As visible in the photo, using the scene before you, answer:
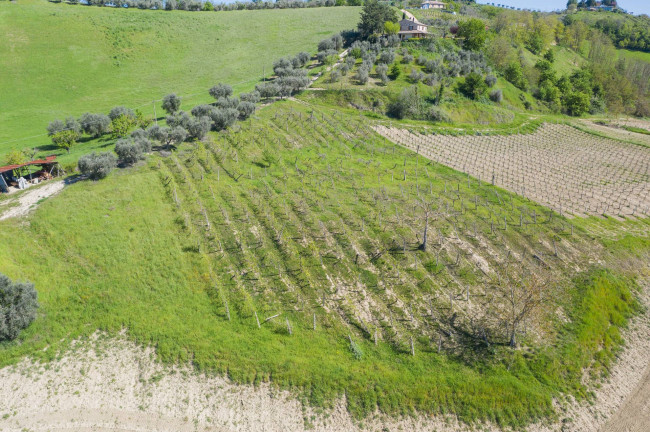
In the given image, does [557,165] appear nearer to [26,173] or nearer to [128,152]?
[128,152]

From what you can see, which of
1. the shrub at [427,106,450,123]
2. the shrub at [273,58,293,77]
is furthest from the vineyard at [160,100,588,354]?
the shrub at [273,58,293,77]

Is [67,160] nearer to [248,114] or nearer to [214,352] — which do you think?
[248,114]

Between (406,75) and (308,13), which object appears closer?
(406,75)

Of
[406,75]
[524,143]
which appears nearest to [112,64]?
[406,75]

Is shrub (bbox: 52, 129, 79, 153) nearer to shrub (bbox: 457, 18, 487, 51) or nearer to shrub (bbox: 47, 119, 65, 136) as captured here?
shrub (bbox: 47, 119, 65, 136)

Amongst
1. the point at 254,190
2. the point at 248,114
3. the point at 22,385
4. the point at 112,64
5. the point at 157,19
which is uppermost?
the point at 157,19

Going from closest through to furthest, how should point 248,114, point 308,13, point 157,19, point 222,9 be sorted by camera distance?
point 248,114, point 157,19, point 308,13, point 222,9

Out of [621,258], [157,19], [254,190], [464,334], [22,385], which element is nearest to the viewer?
[22,385]
